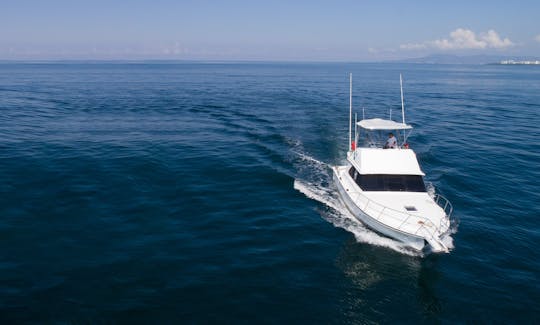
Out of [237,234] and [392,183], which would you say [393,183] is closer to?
[392,183]

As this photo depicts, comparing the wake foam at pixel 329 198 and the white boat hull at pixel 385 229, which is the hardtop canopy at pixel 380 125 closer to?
the wake foam at pixel 329 198

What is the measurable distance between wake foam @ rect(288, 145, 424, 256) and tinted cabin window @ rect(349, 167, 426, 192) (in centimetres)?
223

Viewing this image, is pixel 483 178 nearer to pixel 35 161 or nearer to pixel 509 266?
pixel 509 266

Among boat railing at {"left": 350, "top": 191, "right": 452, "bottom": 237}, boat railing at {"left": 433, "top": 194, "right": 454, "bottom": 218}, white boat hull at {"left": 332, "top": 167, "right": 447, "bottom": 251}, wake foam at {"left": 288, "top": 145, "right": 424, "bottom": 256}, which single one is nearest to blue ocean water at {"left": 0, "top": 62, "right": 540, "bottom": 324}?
wake foam at {"left": 288, "top": 145, "right": 424, "bottom": 256}

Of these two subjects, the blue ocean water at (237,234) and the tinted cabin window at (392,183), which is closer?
the blue ocean water at (237,234)

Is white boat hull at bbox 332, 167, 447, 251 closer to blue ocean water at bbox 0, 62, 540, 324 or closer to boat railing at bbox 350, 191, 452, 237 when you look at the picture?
boat railing at bbox 350, 191, 452, 237

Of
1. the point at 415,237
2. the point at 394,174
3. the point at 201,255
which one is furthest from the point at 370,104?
the point at 201,255

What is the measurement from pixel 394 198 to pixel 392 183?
1.37m

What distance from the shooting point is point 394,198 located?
22125 millimetres

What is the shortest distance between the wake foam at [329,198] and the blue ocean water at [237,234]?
6.4 inches

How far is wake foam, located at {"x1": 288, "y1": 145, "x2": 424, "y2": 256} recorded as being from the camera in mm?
19969

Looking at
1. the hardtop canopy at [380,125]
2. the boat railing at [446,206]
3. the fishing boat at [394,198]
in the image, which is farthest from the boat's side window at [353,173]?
the boat railing at [446,206]

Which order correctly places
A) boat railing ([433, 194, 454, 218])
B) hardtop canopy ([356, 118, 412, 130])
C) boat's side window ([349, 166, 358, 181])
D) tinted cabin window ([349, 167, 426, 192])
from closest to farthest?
boat railing ([433, 194, 454, 218]) → tinted cabin window ([349, 167, 426, 192]) → boat's side window ([349, 166, 358, 181]) → hardtop canopy ([356, 118, 412, 130])

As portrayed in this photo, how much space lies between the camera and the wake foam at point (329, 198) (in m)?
20.0
